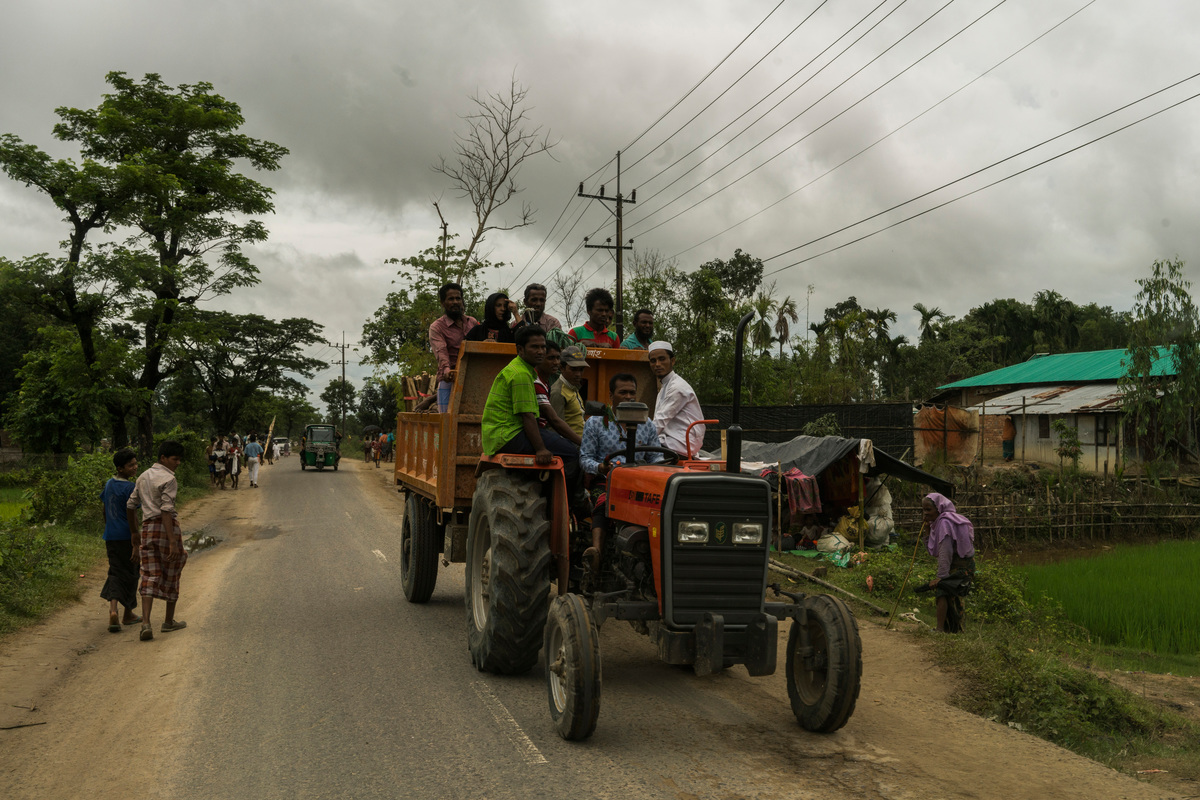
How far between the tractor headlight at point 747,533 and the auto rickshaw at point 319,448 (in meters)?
38.2

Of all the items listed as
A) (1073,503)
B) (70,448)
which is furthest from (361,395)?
(1073,503)

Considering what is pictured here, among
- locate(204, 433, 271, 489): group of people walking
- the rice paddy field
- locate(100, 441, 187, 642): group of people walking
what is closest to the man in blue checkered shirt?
locate(100, 441, 187, 642): group of people walking

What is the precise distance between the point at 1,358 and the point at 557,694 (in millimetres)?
42509

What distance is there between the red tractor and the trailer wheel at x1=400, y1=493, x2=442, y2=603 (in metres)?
2.97

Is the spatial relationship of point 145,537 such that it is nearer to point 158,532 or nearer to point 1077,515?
point 158,532

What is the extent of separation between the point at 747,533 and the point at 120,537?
20.7 feet

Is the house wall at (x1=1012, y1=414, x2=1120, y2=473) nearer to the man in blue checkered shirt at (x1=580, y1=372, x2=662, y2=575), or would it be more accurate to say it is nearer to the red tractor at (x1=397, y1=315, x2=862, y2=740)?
the man in blue checkered shirt at (x1=580, y1=372, x2=662, y2=575)

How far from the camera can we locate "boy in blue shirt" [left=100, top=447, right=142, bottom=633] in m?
8.05

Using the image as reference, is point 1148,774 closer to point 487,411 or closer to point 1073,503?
point 487,411

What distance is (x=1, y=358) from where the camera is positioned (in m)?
38.1

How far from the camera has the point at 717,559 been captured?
503cm

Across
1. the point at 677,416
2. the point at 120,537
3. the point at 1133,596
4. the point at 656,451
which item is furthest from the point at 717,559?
the point at 1133,596

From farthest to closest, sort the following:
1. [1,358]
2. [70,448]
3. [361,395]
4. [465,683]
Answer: [361,395] → [1,358] → [70,448] → [465,683]

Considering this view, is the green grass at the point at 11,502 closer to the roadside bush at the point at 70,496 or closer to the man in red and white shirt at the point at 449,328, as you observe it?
the roadside bush at the point at 70,496
